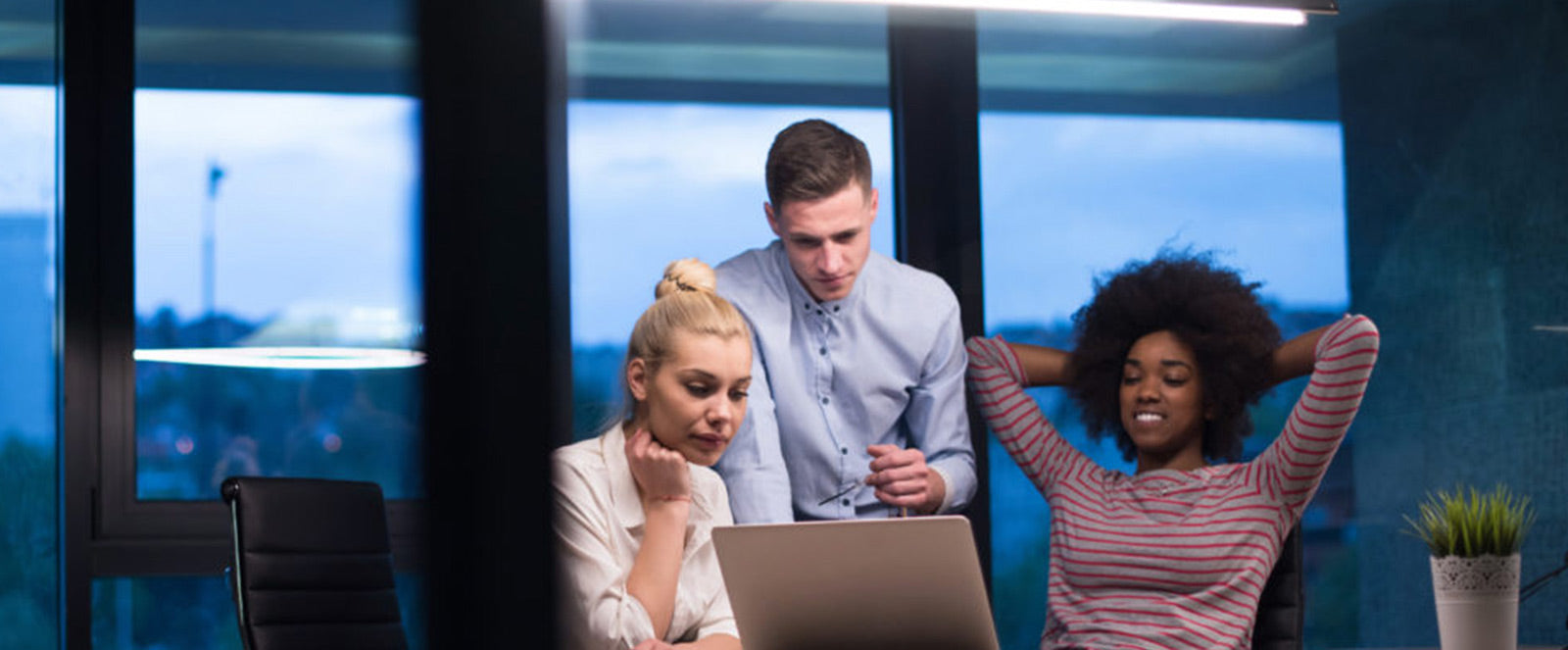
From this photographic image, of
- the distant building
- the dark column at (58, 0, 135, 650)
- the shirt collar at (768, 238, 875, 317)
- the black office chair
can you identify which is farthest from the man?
the distant building

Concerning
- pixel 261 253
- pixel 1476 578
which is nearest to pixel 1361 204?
pixel 1476 578

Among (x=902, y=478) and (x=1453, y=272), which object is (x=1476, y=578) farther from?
(x=902, y=478)

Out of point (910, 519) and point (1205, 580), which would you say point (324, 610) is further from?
point (1205, 580)

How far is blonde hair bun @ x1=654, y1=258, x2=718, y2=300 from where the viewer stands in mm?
2969

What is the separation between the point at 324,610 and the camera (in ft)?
9.86

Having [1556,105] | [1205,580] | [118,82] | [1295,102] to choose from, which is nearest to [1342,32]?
[1295,102]

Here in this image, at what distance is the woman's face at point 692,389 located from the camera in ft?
9.16

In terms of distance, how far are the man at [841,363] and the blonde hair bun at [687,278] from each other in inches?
10.1

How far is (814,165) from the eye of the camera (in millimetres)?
3393

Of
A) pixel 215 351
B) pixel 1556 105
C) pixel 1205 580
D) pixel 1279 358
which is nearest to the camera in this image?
pixel 1205 580

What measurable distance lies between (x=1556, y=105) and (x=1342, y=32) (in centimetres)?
61

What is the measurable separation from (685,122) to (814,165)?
361 millimetres

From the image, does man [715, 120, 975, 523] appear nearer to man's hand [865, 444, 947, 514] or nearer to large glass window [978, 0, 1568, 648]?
man's hand [865, 444, 947, 514]

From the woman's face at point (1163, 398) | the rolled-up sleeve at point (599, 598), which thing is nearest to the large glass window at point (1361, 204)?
the woman's face at point (1163, 398)
